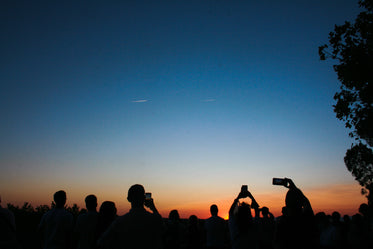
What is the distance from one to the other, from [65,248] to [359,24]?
16.6 metres

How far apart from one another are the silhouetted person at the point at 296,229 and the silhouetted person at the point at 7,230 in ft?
14.7

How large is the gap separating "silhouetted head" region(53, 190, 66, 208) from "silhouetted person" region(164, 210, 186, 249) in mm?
2862

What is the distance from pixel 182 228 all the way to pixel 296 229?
4.47m

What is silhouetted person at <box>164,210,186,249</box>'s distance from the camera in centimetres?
746

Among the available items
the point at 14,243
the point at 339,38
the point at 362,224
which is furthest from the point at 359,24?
the point at 14,243

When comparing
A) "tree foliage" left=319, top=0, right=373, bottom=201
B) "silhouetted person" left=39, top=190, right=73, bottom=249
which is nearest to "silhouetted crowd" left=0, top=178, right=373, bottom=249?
"silhouetted person" left=39, top=190, right=73, bottom=249

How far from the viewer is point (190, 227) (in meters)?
8.48

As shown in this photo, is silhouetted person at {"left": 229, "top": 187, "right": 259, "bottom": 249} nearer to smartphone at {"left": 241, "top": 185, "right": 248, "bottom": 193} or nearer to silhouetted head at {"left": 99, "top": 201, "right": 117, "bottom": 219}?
smartphone at {"left": 241, "top": 185, "right": 248, "bottom": 193}

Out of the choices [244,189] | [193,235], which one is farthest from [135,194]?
[193,235]

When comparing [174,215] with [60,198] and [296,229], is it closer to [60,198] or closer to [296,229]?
[60,198]

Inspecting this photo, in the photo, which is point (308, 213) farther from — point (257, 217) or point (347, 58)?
point (347, 58)

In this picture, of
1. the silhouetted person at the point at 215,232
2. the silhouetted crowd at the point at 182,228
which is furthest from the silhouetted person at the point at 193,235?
the silhouetted person at the point at 215,232

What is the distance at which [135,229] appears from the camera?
3.30m

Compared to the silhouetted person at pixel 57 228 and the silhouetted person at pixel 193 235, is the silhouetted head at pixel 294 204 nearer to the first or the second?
the silhouetted person at pixel 57 228
